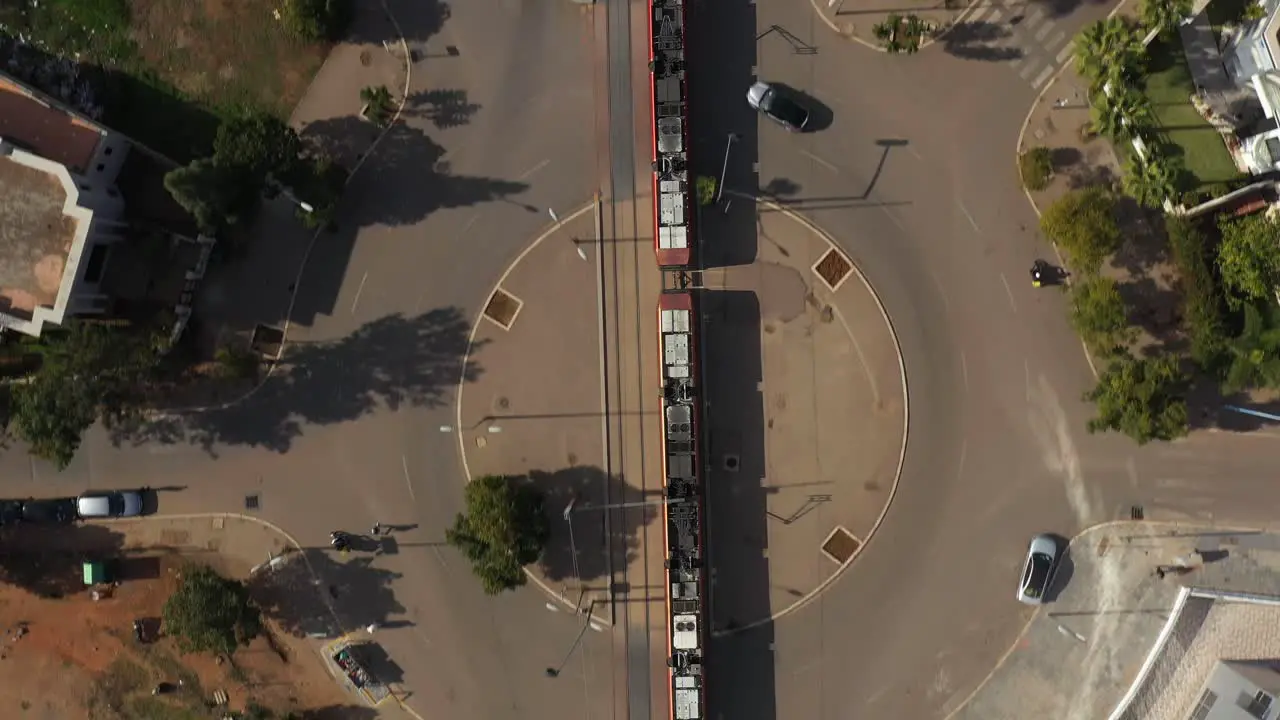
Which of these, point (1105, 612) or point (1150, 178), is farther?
point (1105, 612)

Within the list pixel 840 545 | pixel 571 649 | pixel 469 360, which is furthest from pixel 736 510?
pixel 469 360

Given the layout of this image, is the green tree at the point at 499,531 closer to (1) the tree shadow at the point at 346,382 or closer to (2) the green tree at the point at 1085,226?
(1) the tree shadow at the point at 346,382

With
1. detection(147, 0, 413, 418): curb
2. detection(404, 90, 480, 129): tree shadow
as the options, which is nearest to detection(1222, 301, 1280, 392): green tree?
detection(404, 90, 480, 129): tree shadow

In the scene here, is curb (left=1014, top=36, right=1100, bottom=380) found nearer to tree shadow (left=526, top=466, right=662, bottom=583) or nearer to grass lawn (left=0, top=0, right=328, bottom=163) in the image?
tree shadow (left=526, top=466, right=662, bottom=583)

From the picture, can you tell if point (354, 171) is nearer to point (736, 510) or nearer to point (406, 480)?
point (406, 480)

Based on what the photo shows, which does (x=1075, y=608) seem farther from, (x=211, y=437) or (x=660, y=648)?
(x=211, y=437)

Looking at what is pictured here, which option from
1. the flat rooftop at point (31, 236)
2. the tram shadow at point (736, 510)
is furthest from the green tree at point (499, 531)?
the flat rooftop at point (31, 236)
